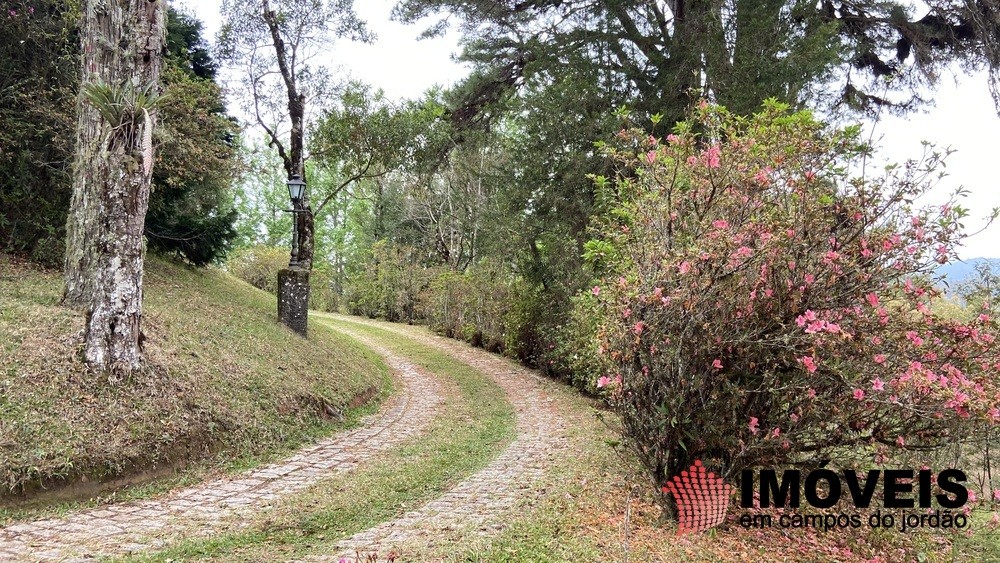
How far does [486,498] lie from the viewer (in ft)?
15.7

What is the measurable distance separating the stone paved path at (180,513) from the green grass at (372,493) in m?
0.27

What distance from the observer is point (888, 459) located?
12.8 ft

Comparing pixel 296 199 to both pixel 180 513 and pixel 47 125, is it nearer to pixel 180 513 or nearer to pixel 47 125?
pixel 47 125

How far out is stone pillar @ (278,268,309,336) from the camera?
36.1ft

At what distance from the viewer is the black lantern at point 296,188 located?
10.6 m

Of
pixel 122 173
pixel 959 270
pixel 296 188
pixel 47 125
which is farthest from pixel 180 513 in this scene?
pixel 47 125

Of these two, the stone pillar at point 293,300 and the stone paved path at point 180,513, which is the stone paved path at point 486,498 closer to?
the stone paved path at point 180,513

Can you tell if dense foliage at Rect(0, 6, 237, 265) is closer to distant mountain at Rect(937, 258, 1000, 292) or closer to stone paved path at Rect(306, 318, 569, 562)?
stone paved path at Rect(306, 318, 569, 562)

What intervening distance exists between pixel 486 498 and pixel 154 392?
377 cm

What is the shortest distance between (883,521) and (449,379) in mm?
9200

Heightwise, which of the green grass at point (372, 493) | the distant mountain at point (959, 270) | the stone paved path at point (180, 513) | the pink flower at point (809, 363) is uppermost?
the distant mountain at point (959, 270)

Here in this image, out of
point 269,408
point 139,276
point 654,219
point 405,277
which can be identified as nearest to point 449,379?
point 269,408

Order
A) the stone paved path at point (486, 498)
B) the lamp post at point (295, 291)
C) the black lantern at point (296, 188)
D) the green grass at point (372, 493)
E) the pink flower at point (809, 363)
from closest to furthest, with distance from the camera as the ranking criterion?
the pink flower at point (809, 363), the stone paved path at point (486, 498), the green grass at point (372, 493), the black lantern at point (296, 188), the lamp post at point (295, 291)

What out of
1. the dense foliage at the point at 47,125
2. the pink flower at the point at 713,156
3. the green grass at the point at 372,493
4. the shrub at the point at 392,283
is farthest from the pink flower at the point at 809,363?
the shrub at the point at 392,283
